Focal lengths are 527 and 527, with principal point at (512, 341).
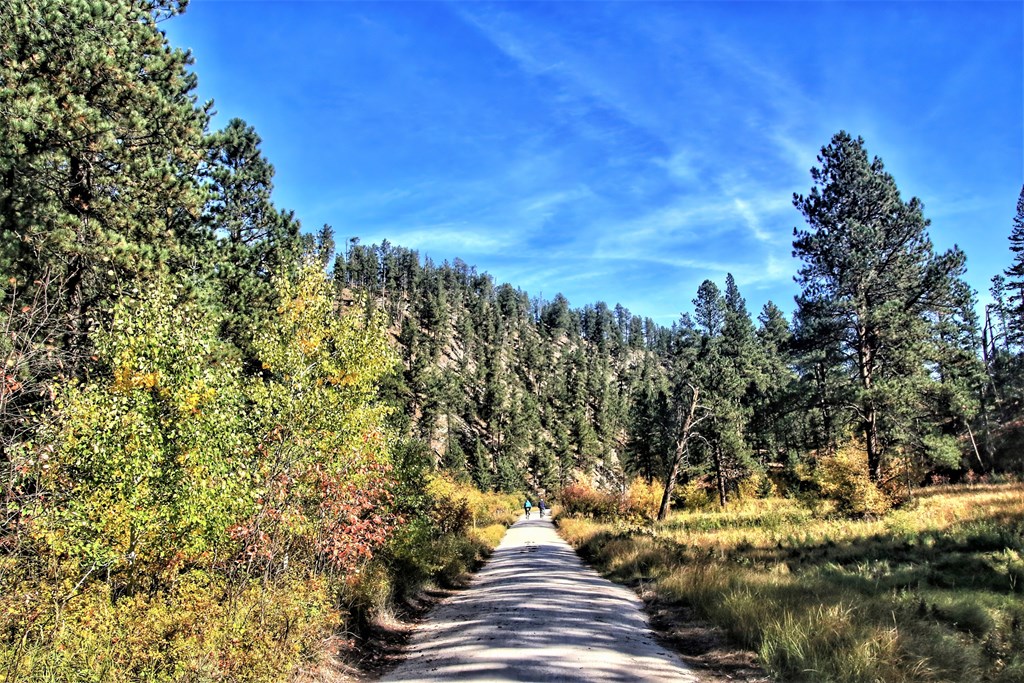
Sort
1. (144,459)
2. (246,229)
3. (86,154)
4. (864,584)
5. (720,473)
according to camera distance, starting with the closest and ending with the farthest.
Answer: (144,459) → (864,584) → (86,154) → (246,229) → (720,473)

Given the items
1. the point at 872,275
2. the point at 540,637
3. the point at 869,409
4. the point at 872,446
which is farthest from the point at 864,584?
the point at 872,275

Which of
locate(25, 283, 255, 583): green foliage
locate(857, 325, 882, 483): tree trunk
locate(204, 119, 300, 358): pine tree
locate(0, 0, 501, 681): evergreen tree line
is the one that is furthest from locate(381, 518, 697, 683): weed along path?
locate(857, 325, 882, 483): tree trunk

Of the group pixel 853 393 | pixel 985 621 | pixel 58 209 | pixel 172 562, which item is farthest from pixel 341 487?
pixel 853 393

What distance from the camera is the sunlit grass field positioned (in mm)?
6000

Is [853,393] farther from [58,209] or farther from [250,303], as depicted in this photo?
[58,209]

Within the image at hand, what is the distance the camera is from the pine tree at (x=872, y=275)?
21891mm

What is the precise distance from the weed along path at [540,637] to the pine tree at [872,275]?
16.1 metres

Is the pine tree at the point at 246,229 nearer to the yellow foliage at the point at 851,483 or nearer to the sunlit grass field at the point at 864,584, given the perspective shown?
the sunlit grass field at the point at 864,584

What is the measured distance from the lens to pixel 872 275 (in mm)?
22938

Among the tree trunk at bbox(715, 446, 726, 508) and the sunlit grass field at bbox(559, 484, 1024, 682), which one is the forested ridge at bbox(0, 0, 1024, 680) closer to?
the sunlit grass field at bbox(559, 484, 1024, 682)

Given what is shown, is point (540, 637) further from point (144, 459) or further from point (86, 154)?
point (86, 154)

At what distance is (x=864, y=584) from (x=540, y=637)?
22.8 feet

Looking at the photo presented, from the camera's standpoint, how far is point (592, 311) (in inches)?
7239

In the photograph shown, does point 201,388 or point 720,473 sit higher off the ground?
point 201,388
